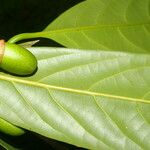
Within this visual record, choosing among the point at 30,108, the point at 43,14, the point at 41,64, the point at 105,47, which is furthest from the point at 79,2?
the point at 30,108

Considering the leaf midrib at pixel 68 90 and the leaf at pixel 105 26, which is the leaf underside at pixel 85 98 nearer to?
the leaf midrib at pixel 68 90

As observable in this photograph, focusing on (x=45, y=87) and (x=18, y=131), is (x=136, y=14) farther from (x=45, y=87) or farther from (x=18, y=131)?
(x=18, y=131)

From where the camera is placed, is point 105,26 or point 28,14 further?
point 28,14

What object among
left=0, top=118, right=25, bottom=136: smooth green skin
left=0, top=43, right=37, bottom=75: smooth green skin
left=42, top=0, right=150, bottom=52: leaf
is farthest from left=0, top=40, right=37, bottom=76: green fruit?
left=42, top=0, right=150, bottom=52: leaf

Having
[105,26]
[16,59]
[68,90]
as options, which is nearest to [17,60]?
[16,59]

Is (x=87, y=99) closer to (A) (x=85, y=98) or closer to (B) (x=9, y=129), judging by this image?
(A) (x=85, y=98)

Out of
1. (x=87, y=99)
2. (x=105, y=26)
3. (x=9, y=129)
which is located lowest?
(x=9, y=129)
